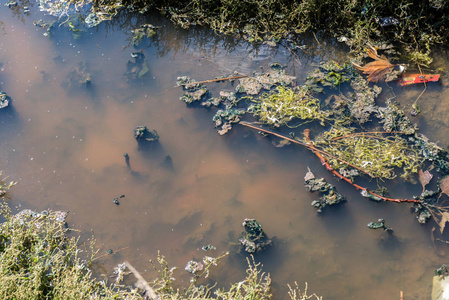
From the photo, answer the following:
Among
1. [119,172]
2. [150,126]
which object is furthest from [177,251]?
[150,126]

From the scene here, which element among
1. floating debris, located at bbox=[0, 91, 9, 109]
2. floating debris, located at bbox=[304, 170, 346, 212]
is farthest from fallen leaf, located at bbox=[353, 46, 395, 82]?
floating debris, located at bbox=[0, 91, 9, 109]

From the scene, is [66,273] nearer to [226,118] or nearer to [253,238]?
[253,238]

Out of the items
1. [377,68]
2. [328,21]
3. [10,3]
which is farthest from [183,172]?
[10,3]

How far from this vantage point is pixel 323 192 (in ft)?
12.3

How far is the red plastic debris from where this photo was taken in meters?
4.37

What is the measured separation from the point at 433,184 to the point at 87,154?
379cm

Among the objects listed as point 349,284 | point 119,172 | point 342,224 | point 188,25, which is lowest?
point 349,284

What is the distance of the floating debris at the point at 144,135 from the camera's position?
163 inches

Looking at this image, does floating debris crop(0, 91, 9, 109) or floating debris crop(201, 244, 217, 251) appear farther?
floating debris crop(0, 91, 9, 109)

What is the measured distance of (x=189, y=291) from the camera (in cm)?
334

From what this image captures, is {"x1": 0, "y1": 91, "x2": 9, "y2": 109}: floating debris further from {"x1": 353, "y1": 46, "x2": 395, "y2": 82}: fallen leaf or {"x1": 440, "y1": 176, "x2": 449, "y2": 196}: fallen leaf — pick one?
{"x1": 440, "y1": 176, "x2": 449, "y2": 196}: fallen leaf

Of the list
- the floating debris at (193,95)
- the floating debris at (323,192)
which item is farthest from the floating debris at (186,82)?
the floating debris at (323,192)

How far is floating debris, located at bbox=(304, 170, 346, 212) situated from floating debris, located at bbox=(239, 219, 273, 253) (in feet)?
2.03

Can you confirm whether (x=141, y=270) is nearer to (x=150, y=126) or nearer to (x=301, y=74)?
(x=150, y=126)
